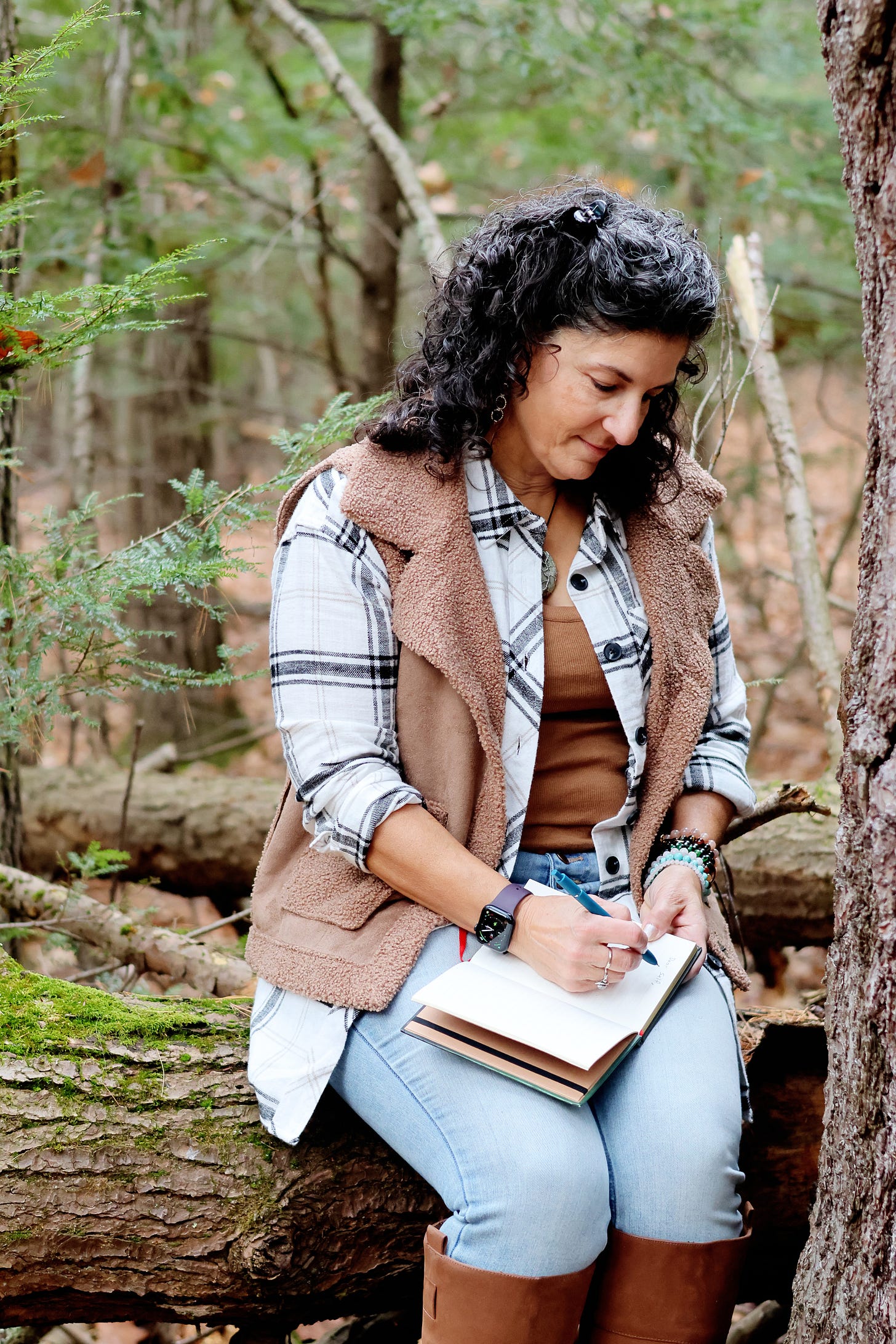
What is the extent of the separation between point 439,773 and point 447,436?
22.4 inches

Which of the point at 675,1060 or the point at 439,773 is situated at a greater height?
the point at 439,773

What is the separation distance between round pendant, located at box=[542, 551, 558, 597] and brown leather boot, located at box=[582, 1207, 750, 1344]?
3.37 ft

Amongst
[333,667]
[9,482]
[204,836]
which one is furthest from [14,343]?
[204,836]

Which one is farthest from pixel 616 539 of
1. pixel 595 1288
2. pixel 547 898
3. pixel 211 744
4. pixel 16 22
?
pixel 211 744

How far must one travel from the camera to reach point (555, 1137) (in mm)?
1609

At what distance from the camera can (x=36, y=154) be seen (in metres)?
4.97

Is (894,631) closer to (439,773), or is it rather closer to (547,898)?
(547,898)

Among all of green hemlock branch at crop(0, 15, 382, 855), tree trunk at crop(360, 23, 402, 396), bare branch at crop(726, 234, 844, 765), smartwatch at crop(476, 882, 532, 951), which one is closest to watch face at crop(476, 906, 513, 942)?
smartwatch at crop(476, 882, 532, 951)

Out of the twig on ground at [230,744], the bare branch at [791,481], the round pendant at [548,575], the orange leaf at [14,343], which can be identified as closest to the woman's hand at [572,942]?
the round pendant at [548,575]

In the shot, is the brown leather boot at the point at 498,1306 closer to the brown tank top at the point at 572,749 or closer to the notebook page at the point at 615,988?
the notebook page at the point at 615,988

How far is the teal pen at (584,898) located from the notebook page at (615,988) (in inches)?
0.5

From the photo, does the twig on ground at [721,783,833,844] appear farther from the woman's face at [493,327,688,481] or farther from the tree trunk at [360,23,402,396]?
the tree trunk at [360,23,402,396]

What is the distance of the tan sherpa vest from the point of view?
1806 millimetres

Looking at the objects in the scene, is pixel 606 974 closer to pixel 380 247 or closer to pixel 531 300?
pixel 531 300
